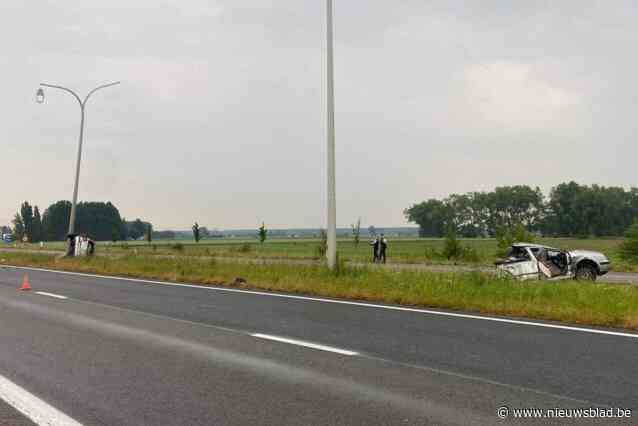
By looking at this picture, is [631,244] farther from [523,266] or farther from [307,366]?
[307,366]

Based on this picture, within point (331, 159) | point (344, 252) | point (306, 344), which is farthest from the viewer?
point (344, 252)

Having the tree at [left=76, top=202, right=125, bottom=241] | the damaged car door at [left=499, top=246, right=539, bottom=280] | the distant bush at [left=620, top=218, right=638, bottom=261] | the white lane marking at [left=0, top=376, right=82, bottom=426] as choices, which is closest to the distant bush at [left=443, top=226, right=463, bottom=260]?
the distant bush at [left=620, top=218, right=638, bottom=261]

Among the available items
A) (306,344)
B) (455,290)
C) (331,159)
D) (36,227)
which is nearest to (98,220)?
(36,227)

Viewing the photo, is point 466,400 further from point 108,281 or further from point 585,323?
point 108,281

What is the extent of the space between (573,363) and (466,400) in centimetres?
199

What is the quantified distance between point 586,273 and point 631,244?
20040mm

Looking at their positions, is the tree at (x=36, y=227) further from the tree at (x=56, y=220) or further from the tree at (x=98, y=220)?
the tree at (x=98, y=220)

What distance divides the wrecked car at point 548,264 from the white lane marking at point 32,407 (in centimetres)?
1298

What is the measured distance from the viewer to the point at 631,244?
37.0 m

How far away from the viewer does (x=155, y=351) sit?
7555 mm

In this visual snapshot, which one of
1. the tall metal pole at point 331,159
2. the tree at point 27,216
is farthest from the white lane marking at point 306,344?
the tree at point 27,216

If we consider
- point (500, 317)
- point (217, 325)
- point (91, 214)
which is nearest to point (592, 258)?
point (500, 317)

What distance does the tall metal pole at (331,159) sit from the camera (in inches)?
666

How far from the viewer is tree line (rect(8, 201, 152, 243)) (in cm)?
14838
